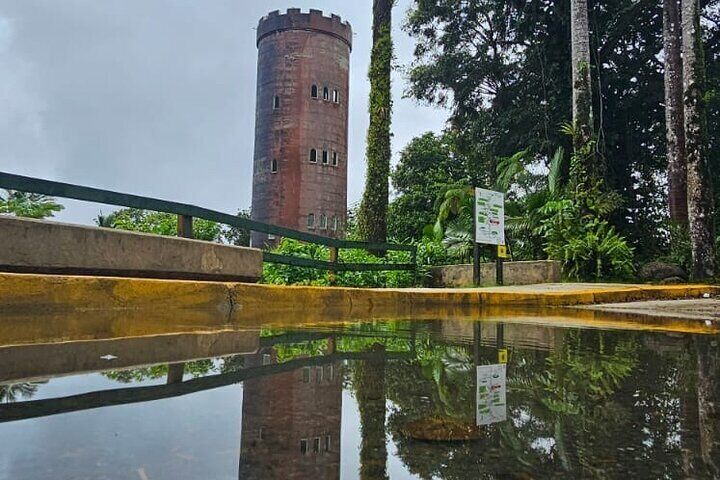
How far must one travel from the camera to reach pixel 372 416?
1325mm

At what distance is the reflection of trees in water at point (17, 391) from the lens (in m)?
1.41

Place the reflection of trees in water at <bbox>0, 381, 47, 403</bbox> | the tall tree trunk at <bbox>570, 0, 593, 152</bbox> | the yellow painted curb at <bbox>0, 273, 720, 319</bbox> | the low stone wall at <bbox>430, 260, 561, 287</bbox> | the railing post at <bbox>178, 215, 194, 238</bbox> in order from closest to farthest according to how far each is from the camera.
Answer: the reflection of trees in water at <bbox>0, 381, 47, 403</bbox>, the yellow painted curb at <bbox>0, 273, 720, 319</bbox>, the railing post at <bbox>178, 215, 194, 238</bbox>, the low stone wall at <bbox>430, 260, 561, 287</bbox>, the tall tree trunk at <bbox>570, 0, 593, 152</bbox>

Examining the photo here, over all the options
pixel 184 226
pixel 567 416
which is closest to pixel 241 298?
pixel 184 226

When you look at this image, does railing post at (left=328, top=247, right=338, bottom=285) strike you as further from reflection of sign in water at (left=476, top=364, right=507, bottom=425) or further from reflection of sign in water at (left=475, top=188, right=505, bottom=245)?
reflection of sign in water at (left=476, top=364, right=507, bottom=425)

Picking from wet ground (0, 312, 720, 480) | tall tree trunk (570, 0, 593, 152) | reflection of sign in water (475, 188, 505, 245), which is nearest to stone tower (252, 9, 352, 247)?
tall tree trunk (570, 0, 593, 152)

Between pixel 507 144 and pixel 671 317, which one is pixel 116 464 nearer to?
pixel 671 317

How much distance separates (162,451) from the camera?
1021 millimetres

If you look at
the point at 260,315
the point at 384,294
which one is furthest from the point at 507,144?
the point at 260,315

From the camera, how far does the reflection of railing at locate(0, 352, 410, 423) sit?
4.23 ft

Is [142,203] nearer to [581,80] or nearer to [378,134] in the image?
[378,134]

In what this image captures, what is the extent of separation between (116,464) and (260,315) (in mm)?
3421

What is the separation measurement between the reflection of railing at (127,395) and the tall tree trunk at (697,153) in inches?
416

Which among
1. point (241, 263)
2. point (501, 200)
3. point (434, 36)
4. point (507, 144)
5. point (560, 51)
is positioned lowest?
point (241, 263)

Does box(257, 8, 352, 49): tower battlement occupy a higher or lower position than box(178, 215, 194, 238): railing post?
higher
